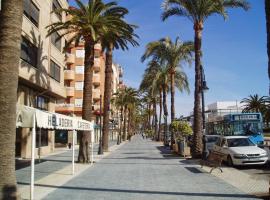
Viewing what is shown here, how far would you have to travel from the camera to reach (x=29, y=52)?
28.2 meters

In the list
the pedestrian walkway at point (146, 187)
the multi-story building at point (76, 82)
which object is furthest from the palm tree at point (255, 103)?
the pedestrian walkway at point (146, 187)

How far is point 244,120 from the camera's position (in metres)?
33.5

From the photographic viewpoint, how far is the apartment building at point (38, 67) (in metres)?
Answer: 27.4

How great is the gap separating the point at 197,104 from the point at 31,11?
12.9 m

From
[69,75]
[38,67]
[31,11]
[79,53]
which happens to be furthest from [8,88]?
[79,53]

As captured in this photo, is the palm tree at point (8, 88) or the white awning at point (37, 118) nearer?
the palm tree at point (8, 88)

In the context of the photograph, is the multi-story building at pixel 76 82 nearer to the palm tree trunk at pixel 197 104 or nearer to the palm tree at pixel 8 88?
the palm tree trunk at pixel 197 104

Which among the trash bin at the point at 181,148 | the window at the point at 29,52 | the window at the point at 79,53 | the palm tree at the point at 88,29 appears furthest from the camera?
the window at the point at 79,53

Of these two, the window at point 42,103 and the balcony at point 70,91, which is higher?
the balcony at point 70,91

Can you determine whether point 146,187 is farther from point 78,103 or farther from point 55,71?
point 78,103

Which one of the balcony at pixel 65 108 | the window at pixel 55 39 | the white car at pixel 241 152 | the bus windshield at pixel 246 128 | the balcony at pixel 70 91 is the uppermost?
the window at pixel 55 39

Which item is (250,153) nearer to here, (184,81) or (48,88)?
(48,88)

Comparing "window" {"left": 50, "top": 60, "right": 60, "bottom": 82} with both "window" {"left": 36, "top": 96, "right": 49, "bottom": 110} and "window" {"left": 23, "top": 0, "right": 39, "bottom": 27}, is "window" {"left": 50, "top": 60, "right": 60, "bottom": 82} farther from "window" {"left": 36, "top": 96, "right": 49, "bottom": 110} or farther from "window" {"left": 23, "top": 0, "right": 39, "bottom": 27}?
"window" {"left": 23, "top": 0, "right": 39, "bottom": 27}

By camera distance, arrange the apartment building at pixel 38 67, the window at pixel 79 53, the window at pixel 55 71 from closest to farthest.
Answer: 1. the apartment building at pixel 38 67
2. the window at pixel 55 71
3. the window at pixel 79 53
